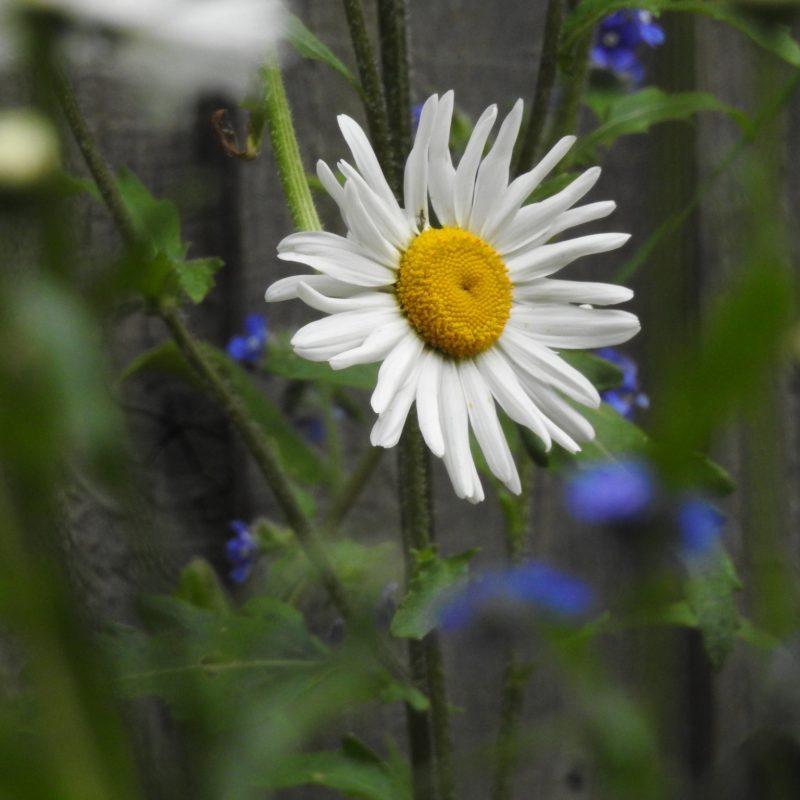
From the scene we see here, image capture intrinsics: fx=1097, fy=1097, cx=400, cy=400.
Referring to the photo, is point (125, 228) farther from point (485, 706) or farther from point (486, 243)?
point (485, 706)

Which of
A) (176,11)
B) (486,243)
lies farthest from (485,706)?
(176,11)

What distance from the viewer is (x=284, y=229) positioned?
0.78m

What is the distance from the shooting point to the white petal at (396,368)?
0.37 meters

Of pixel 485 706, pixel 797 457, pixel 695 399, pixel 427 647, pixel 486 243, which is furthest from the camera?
pixel 797 457

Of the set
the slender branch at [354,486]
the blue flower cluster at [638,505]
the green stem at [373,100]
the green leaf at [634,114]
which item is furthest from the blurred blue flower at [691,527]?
the slender branch at [354,486]

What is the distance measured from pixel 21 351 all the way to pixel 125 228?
0.37m

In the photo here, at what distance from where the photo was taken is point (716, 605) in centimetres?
51

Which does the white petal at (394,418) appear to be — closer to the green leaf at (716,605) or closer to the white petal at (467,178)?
the white petal at (467,178)

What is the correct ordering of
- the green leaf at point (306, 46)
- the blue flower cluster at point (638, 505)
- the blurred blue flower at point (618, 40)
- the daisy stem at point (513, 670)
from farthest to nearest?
the blurred blue flower at point (618, 40), the daisy stem at point (513, 670), the green leaf at point (306, 46), the blue flower cluster at point (638, 505)

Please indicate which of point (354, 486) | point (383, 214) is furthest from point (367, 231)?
point (354, 486)

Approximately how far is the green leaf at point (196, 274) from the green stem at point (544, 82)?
153 mm

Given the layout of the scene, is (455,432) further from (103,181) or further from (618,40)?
(618,40)

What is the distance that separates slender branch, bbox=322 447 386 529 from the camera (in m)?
0.72

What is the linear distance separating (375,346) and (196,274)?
0.15 m
